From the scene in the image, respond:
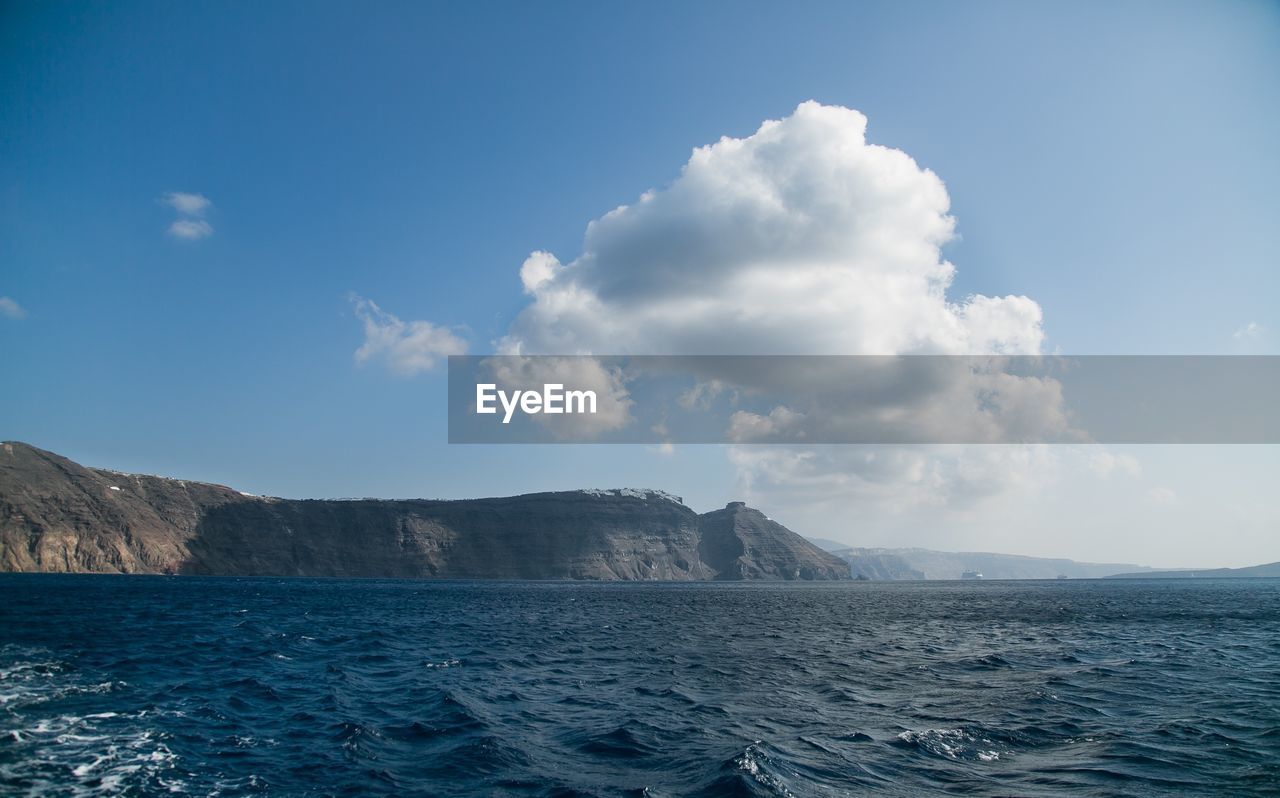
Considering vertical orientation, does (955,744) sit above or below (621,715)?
above

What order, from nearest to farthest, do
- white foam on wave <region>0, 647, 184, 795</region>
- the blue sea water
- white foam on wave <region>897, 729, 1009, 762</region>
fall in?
white foam on wave <region>0, 647, 184, 795</region> < the blue sea water < white foam on wave <region>897, 729, 1009, 762</region>

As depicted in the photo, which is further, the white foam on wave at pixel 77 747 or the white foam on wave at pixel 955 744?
the white foam on wave at pixel 955 744

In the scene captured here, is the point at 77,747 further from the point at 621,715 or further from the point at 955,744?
the point at 955,744

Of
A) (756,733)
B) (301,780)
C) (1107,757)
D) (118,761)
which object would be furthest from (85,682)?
(1107,757)

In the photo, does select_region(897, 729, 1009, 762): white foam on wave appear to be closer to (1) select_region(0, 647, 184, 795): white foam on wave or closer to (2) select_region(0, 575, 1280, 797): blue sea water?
(2) select_region(0, 575, 1280, 797): blue sea water

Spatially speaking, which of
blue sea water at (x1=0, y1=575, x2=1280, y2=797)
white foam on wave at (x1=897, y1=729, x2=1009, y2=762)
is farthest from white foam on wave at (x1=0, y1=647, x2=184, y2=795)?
white foam on wave at (x1=897, y1=729, x2=1009, y2=762)

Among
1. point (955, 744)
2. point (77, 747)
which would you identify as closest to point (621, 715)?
point (955, 744)

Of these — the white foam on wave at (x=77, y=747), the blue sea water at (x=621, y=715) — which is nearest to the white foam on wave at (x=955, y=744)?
the blue sea water at (x=621, y=715)

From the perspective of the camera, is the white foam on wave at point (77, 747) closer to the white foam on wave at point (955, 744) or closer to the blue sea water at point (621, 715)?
the blue sea water at point (621, 715)

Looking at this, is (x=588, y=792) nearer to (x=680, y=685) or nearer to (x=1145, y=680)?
(x=680, y=685)
